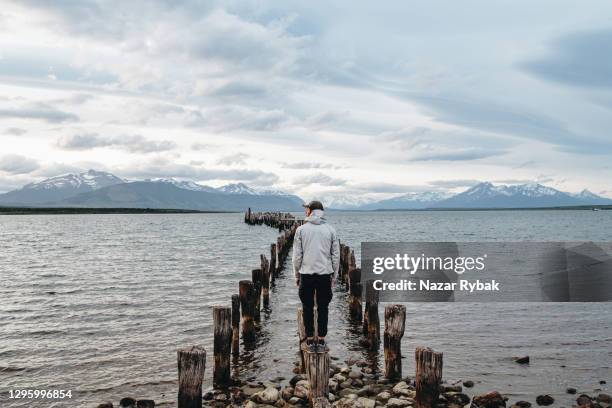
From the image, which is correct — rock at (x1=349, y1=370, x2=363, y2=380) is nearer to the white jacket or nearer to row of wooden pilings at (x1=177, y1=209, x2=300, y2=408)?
the white jacket

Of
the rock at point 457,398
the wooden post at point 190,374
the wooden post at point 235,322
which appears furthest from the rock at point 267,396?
the rock at point 457,398

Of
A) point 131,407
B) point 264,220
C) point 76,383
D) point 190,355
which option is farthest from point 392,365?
point 264,220

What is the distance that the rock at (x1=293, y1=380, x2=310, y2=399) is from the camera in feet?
31.0

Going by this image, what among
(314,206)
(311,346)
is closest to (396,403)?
(311,346)

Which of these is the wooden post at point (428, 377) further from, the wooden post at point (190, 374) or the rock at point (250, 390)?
the wooden post at point (190, 374)

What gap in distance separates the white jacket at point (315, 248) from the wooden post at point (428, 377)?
235 cm

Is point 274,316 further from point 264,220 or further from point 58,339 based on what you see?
point 264,220

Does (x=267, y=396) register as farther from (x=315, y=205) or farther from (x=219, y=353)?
(x=315, y=205)

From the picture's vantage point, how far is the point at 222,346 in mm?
10688

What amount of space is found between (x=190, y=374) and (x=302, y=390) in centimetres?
224

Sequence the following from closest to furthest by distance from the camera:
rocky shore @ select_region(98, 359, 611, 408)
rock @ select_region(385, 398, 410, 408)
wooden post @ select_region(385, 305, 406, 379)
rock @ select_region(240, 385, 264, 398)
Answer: rock @ select_region(385, 398, 410, 408) < rocky shore @ select_region(98, 359, 611, 408) < rock @ select_region(240, 385, 264, 398) < wooden post @ select_region(385, 305, 406, 379)

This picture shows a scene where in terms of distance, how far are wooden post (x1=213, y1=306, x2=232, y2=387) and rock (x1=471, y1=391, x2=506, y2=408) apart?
5129 millimetres

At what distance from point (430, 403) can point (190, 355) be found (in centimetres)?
443

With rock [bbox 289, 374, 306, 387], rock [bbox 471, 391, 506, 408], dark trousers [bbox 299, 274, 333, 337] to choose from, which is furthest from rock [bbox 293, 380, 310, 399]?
rock [bbox 471, 391, 506, 408]
